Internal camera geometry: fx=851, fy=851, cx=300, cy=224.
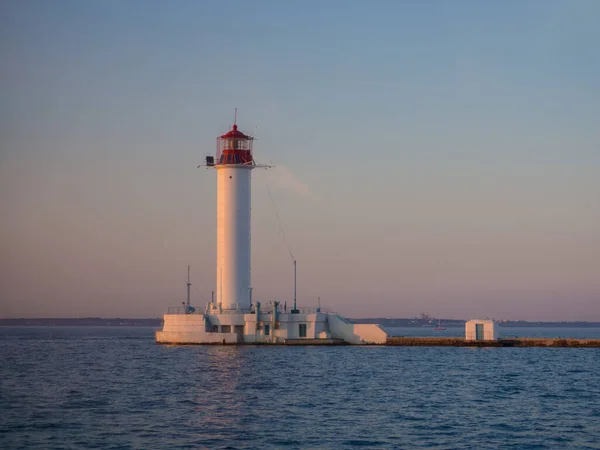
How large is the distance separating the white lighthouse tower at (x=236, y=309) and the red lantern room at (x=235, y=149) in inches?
3.9

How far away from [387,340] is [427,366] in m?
21.5

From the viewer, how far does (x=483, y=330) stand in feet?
279

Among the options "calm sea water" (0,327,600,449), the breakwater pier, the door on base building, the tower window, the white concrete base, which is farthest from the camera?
the breakwater pier

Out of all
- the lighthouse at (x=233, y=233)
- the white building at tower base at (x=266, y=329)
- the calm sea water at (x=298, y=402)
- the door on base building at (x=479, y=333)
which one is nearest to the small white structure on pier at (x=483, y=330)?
the door on base building at (x=479, y=333)

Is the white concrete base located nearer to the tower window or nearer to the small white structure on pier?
the tower window

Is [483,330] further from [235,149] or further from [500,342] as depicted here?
[235,149]

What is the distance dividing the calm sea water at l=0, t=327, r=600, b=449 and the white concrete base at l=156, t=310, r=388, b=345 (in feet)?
29.5

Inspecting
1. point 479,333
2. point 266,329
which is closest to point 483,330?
point 479,333

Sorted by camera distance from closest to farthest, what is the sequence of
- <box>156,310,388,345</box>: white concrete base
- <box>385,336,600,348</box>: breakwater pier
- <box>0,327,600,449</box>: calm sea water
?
<box>0,327,600,449</box>: calm sea water, <box>156,310,388,345</box>: white concrete base, <box>385,336,600,348</box>: breakwater pier

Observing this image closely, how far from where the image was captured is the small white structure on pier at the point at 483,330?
84500 millimetres

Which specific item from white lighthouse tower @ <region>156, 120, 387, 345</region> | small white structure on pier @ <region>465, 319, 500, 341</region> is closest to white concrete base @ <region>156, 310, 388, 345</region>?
white lighthouse tower @ <region>156, 120, 387, 345</region>

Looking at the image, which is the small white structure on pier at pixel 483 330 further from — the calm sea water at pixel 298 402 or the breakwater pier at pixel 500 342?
the calm sea water at pixel 298 402

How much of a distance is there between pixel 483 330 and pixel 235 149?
3065cm

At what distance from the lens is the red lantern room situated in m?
84.2
